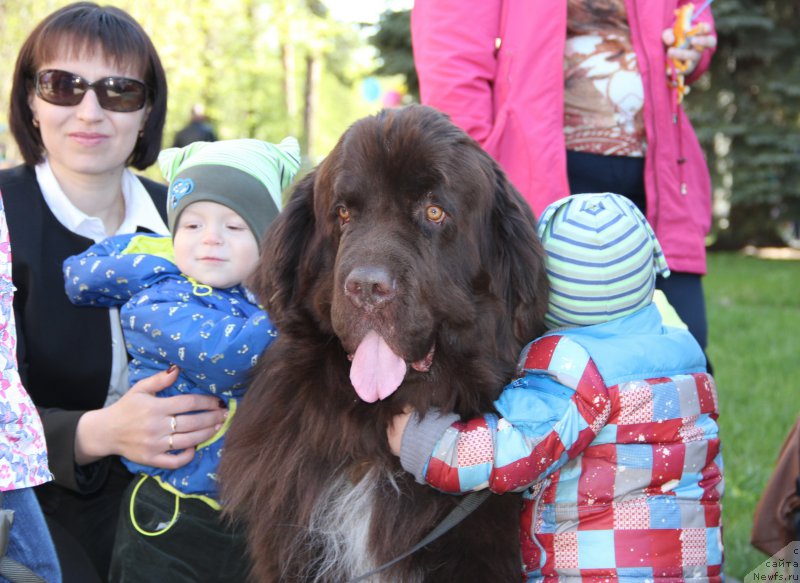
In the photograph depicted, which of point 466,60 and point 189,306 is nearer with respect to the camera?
point 189,306

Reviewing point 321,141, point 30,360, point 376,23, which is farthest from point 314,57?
point 30,360

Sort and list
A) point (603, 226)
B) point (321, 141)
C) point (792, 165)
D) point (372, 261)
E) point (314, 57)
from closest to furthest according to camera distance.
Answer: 1. point (372, 261)
2. point (603, 226)
3. point (792, 165)
4. point (314, 57)
5. point (321, 141)

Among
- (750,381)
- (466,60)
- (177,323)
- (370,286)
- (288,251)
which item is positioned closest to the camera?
(370,286)

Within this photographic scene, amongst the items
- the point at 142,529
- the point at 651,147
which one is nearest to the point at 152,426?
the point at 142,529

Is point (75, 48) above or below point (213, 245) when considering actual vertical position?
above

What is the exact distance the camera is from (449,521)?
2.10 metres

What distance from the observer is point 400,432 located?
7.12 ft

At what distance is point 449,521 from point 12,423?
1.11 meters

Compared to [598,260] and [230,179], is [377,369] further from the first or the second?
[230,179]

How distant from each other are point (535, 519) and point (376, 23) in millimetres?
12274

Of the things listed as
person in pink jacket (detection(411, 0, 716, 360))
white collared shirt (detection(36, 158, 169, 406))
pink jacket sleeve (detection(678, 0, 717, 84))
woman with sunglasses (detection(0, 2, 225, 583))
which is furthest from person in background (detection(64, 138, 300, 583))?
pink jacket sleeve (detection(678, 0, 717, 84))

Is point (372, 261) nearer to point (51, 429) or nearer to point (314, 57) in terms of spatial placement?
point (51, 429)

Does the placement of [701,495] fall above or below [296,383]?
below

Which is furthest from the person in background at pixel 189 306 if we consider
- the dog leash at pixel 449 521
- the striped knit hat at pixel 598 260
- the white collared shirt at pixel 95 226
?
the striped knit hat at pixel 598 260
